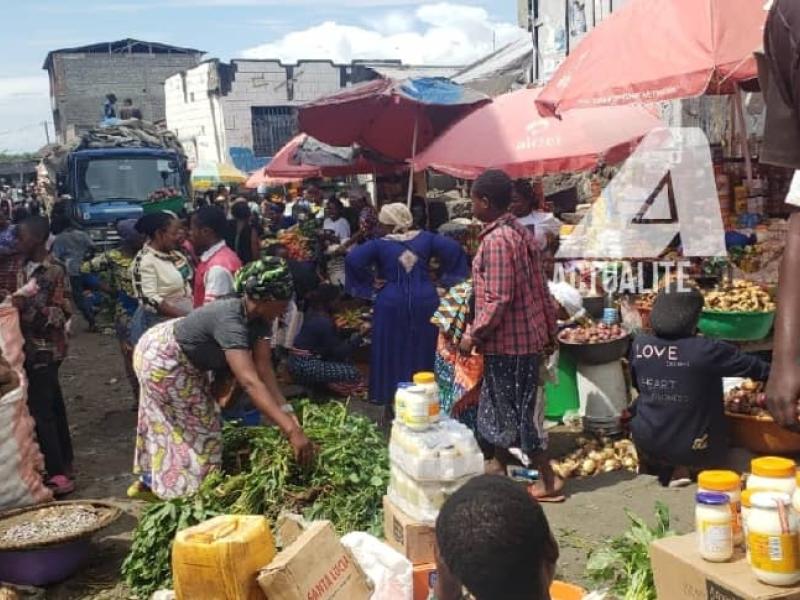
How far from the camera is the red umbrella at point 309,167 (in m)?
11.9

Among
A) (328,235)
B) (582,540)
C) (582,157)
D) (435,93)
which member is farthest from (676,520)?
(328,235)

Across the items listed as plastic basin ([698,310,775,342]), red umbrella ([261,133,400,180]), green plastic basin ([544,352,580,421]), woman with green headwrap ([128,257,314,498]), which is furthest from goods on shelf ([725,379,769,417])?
red umbrella ([261,133,400,180])

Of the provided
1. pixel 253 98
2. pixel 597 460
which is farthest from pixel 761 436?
pixel 253 98

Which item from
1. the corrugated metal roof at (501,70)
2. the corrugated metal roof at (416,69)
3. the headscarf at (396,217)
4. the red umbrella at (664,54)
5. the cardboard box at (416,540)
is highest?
the corrugated metal roof at (416,69)

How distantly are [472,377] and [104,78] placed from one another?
41.9m

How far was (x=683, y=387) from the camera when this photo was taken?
5.04 metres

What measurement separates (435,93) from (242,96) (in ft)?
87.0

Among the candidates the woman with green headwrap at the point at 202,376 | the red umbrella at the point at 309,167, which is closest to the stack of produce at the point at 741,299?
the woman with green headwrap at the point at 202,376

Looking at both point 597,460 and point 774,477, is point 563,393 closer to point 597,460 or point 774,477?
point 597,460

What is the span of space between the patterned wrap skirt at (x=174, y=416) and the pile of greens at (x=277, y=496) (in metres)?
0.13

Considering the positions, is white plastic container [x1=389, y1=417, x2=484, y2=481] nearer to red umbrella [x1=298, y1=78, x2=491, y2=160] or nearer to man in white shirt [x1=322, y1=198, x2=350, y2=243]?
red umbrella [x1=298, y1=78, x2=491, y2=160]

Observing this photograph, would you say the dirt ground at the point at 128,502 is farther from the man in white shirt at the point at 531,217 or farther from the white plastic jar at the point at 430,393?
the man in white shirt at the point at 531,217

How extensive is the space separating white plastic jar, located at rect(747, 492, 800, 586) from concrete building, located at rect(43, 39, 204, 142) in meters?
42.8

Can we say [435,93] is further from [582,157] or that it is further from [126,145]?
[126,145]
